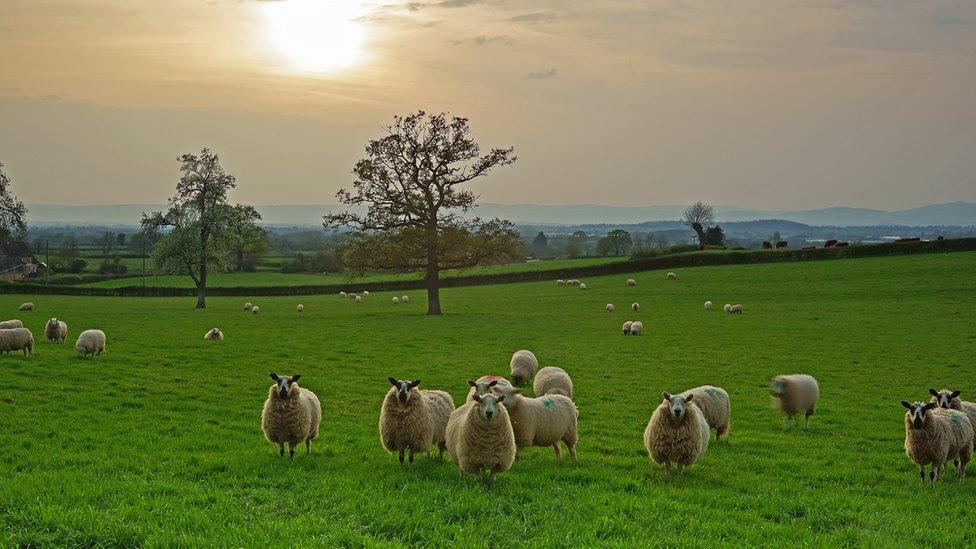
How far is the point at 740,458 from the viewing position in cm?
1314

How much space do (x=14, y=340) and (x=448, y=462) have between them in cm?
1856

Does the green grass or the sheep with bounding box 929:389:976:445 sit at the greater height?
the green grass

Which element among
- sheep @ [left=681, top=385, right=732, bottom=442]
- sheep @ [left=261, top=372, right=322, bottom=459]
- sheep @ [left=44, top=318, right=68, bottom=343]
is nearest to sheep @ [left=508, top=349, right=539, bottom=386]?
sheep @ [left=681, top=385, right=732, bottom=442]

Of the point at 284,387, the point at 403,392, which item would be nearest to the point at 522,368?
the point at 403,392

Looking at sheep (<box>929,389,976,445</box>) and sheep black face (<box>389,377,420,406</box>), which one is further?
sheep (<box>929,389,976,445</box>)

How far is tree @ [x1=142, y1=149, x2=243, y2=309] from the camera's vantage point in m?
59.8

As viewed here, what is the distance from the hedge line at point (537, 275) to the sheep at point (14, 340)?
182 feet

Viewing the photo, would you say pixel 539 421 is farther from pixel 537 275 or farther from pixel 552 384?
pixel 537 275

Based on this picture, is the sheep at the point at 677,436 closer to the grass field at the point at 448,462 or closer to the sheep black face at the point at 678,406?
the sheep black face at the point at 678,406

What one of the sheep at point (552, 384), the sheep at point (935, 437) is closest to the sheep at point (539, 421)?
the sheep at point (552, 384)

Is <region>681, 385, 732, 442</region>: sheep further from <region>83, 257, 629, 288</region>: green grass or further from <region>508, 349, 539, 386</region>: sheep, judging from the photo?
<region>83, 257, 629, 288</region>: green grass

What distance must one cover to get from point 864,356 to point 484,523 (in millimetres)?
24755

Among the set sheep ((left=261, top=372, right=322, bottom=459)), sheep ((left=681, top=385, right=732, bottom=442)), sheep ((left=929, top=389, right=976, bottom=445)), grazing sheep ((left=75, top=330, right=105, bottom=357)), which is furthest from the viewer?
grazing sheep ((left=75, top=330, right=105, bottom=357))

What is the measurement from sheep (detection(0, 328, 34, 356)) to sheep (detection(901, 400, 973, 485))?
25.1 metres
